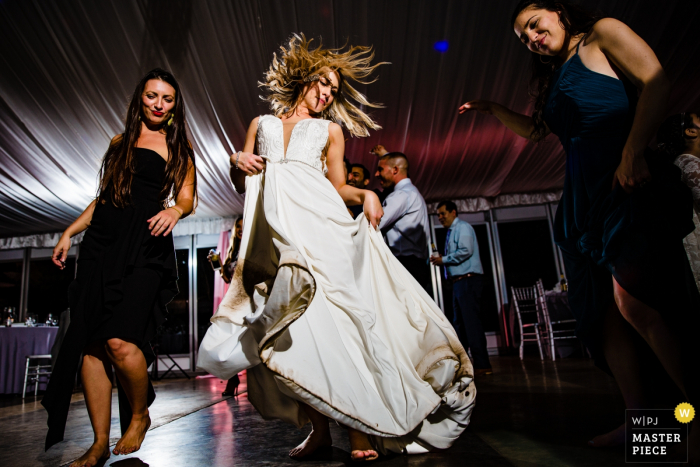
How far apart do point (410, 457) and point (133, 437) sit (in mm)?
867

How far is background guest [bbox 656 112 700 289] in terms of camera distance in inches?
72.5

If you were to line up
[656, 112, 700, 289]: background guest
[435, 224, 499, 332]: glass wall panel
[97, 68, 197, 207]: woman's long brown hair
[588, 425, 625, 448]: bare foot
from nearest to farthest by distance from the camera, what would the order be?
[588, 425, 625, 448]: bare foot < [97, 68, 197, 207]: woman's long brown hair < [656, 112, 700, 289]: background guest < [435, 224, 499, 332]: glass wall panel

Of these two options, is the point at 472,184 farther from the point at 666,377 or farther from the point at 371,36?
the point at 666,377

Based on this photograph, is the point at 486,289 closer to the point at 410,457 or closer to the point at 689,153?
the point at 689,153

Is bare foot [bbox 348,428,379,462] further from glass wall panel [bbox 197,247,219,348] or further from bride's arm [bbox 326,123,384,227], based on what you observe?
glass wall panel [bbox 197,247,219,348]

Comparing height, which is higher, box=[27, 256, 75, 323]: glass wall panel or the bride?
box=[27, 256, 75, 323]: glass wall panel

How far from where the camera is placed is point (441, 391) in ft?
4.52

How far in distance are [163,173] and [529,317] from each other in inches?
318

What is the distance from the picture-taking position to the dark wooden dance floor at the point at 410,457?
1229 mm

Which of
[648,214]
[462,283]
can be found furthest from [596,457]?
[462,283]

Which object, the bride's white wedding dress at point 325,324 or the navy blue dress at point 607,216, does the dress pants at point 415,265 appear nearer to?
the bride's white wedding dress at point 325,324

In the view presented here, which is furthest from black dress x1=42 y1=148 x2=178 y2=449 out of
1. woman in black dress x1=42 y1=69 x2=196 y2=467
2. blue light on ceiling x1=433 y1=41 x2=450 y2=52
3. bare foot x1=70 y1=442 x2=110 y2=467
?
blue light on ceiling x1=433 y1=41 x2=450 y2=52

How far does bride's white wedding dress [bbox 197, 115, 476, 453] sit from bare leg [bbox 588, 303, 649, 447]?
401 millimetres

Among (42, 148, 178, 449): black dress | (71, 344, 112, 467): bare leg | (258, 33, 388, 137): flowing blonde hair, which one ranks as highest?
(258, 33, 388, 137): flowing blonde hair
